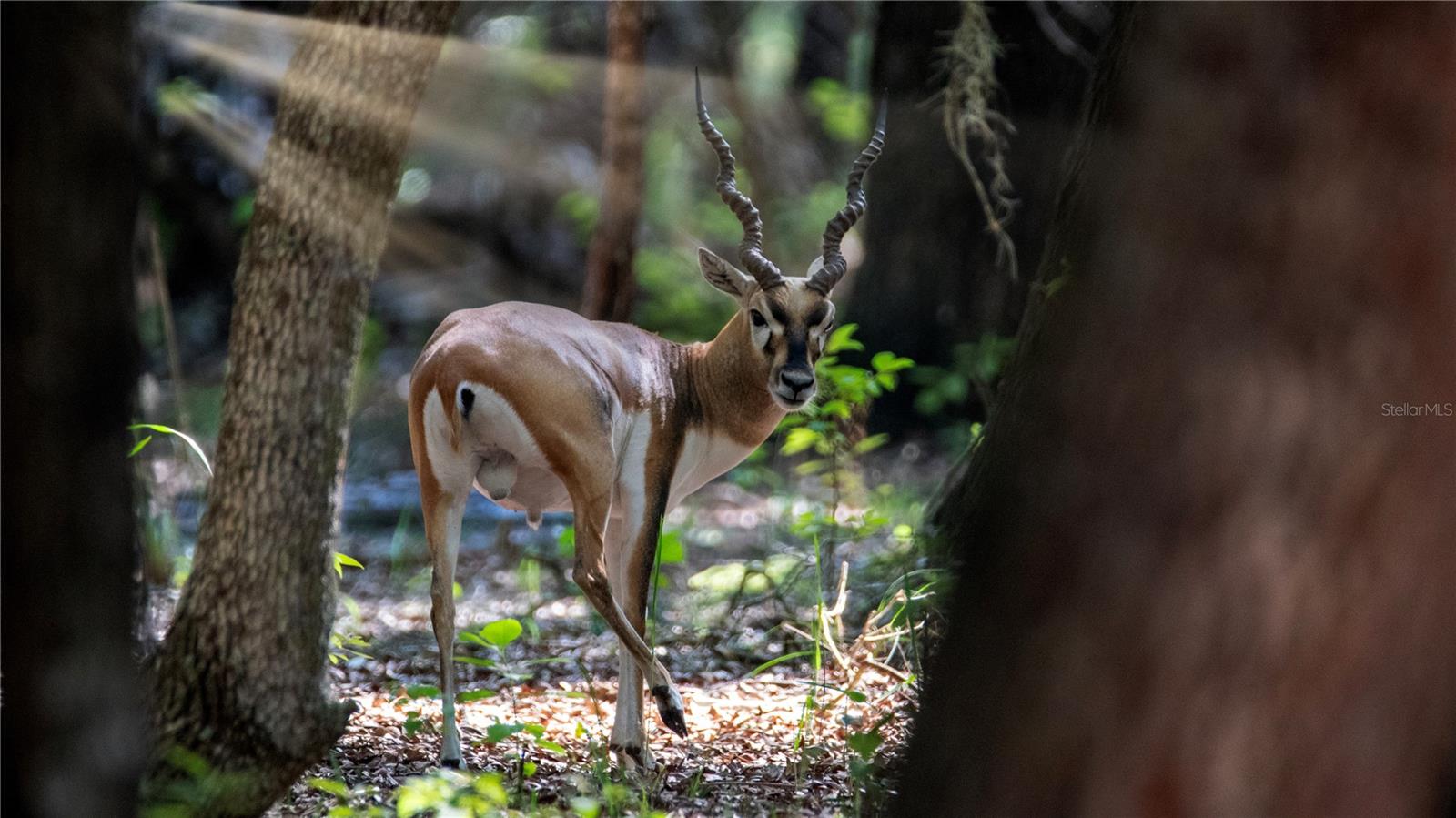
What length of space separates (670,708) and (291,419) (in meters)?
1.56

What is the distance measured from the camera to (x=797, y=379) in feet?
16.0

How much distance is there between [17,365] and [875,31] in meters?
8.73

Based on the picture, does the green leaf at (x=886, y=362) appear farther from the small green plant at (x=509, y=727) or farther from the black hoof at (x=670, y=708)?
the small green plant at (x=509, y=727)

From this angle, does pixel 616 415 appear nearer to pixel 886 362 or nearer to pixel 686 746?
pixel 686 746

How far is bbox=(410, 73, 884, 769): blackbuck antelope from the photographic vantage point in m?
4.38

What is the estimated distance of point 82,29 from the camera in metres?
2.32

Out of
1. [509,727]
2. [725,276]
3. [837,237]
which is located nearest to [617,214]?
[725,276]

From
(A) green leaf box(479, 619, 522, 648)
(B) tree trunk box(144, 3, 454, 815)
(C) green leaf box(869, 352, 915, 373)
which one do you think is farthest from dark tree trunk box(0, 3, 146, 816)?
(C) green leaf box(869, 352, 915, 373)

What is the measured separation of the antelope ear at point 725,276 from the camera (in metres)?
5.38

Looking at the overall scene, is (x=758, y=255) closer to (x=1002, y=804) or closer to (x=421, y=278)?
(x=1002, y=804)

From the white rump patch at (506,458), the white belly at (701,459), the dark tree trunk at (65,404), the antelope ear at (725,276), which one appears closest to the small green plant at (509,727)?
the white rump patch at (506,458)

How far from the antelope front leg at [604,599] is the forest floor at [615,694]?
0.68ft

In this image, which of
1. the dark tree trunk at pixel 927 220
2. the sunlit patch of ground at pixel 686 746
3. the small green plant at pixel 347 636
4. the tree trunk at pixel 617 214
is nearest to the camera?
the sunlit patch of ground at pixel 686 746

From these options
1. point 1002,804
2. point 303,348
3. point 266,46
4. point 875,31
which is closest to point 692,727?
point 303,348
